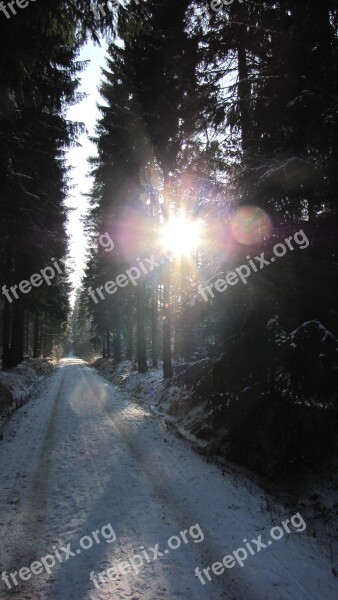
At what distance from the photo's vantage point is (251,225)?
7762mm

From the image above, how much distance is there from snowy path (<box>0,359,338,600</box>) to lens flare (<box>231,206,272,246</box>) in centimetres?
445

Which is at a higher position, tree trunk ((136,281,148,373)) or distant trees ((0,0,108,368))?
distant trees ((0,0,108,368))

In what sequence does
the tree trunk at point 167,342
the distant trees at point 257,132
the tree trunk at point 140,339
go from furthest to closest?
the tree trunk at point 140,339 → the tree trunk at point 167,342 → the distant trees at point 257,132

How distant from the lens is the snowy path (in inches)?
163

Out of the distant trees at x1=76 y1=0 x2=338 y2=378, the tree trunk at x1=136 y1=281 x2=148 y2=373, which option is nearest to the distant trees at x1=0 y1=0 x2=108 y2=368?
the distant trees at x1=76 y1=0 x2=338 y2=378

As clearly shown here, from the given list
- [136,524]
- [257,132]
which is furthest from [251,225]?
[136,524]

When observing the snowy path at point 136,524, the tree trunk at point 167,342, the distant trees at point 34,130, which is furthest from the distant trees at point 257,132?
the tree trunk at point 167,342

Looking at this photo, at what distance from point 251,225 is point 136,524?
549cm

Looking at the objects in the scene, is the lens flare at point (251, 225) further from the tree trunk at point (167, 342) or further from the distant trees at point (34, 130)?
the tree trunk at point (167, 342)

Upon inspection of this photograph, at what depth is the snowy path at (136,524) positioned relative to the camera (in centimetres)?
413

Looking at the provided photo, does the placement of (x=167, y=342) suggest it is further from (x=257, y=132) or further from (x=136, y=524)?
(x=136, y=524)

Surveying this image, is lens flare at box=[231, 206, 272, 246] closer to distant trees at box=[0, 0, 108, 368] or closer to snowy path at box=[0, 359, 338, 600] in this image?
distant trees at box=[0, 0, 108, 368]

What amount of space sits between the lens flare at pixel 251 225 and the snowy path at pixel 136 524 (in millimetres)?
4449

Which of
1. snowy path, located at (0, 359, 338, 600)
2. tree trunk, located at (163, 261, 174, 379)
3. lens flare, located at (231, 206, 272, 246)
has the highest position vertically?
lens flare, located at (231, 206, 272, 246)
